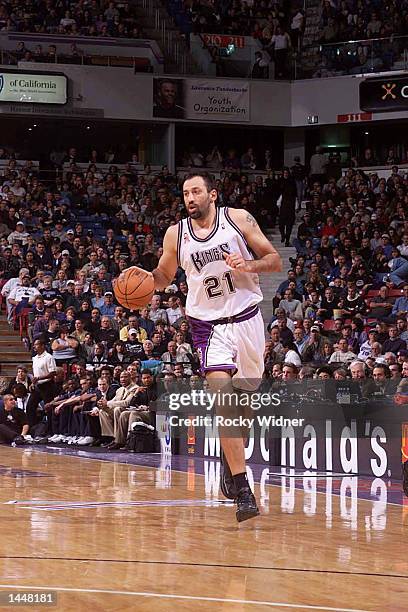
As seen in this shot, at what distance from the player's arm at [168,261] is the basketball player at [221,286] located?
1 cm

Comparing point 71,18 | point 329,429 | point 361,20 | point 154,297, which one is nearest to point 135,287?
point 329,429

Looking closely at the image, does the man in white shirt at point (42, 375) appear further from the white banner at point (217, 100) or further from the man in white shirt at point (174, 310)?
the white banner at point (217, 100)

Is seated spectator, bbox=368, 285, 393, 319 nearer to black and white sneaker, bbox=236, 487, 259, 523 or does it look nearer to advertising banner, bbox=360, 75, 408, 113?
advertising banner, bbox=360, 75, 408, 113

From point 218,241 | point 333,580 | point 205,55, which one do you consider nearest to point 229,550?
point 333,580

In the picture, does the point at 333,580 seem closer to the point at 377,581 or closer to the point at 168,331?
the point at 377,581

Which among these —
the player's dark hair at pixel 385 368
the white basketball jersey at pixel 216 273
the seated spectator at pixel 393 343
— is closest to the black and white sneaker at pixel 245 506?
the white basketball jersey at pixel 216 273

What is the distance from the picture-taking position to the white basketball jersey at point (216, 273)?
7.76 m

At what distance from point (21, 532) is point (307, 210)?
69.1 ft

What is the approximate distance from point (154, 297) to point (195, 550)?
1425cm

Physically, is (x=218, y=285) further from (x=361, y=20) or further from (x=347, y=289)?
(x=361, y=20)

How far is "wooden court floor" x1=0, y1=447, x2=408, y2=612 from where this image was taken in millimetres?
4879

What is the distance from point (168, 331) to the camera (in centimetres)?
1900

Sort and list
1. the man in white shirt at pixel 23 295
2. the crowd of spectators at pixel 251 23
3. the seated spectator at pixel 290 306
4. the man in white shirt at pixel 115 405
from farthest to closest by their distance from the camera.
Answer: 1. the crowd of spectators at pixel 251 23
2. the man in white shirt at pixel 23 295
3. the seated spectator at pixel 290 306
4. the man in white shirt at pixel 115 405

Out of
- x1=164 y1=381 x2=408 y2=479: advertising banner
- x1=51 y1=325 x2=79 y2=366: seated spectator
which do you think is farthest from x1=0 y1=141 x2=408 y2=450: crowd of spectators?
x1=164 y1=381 x2=408 y2=479: advertising banner
